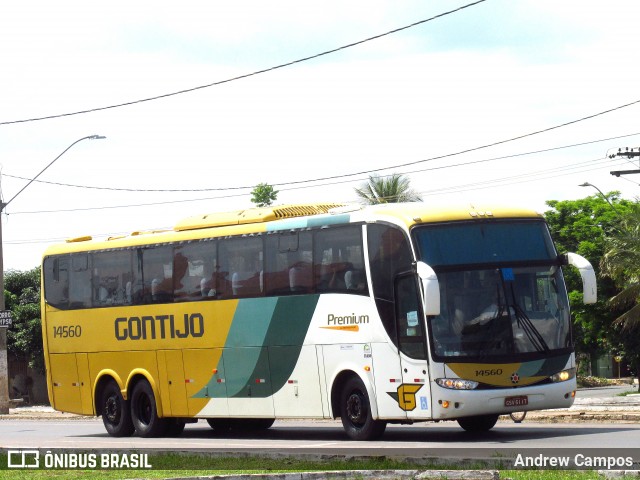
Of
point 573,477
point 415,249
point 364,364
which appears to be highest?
point 415,249

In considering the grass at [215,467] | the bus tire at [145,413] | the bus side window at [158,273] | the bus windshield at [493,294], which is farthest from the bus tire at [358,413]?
the bus tire at [145,413]

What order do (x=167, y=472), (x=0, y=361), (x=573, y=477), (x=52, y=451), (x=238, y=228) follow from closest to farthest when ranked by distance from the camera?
(x=573, y=477)
(x=167, y=472)
(x=52, y=451)
(x=238, y=228)
(x=0, y=361)

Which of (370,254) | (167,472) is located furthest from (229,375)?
(167,472)

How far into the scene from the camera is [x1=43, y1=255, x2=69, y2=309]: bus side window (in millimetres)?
26000

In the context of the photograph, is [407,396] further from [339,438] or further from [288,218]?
[288,218]

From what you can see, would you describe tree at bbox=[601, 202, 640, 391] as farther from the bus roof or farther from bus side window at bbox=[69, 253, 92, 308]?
bus side window at bbox=[69, 253, 92, 308]

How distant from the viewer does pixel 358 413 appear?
19906 millimetres

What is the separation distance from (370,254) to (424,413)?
2.66m

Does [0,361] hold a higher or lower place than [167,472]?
higher

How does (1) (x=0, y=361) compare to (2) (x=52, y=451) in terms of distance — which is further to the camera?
(1) (x=0, y=361)

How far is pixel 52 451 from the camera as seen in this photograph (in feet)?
60.1

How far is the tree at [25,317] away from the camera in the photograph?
50.9 m

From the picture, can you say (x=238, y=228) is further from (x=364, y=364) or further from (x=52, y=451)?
(x=52, y=451)

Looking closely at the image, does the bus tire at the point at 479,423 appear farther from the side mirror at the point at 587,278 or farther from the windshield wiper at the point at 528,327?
the side mirror at the point at 587,278
